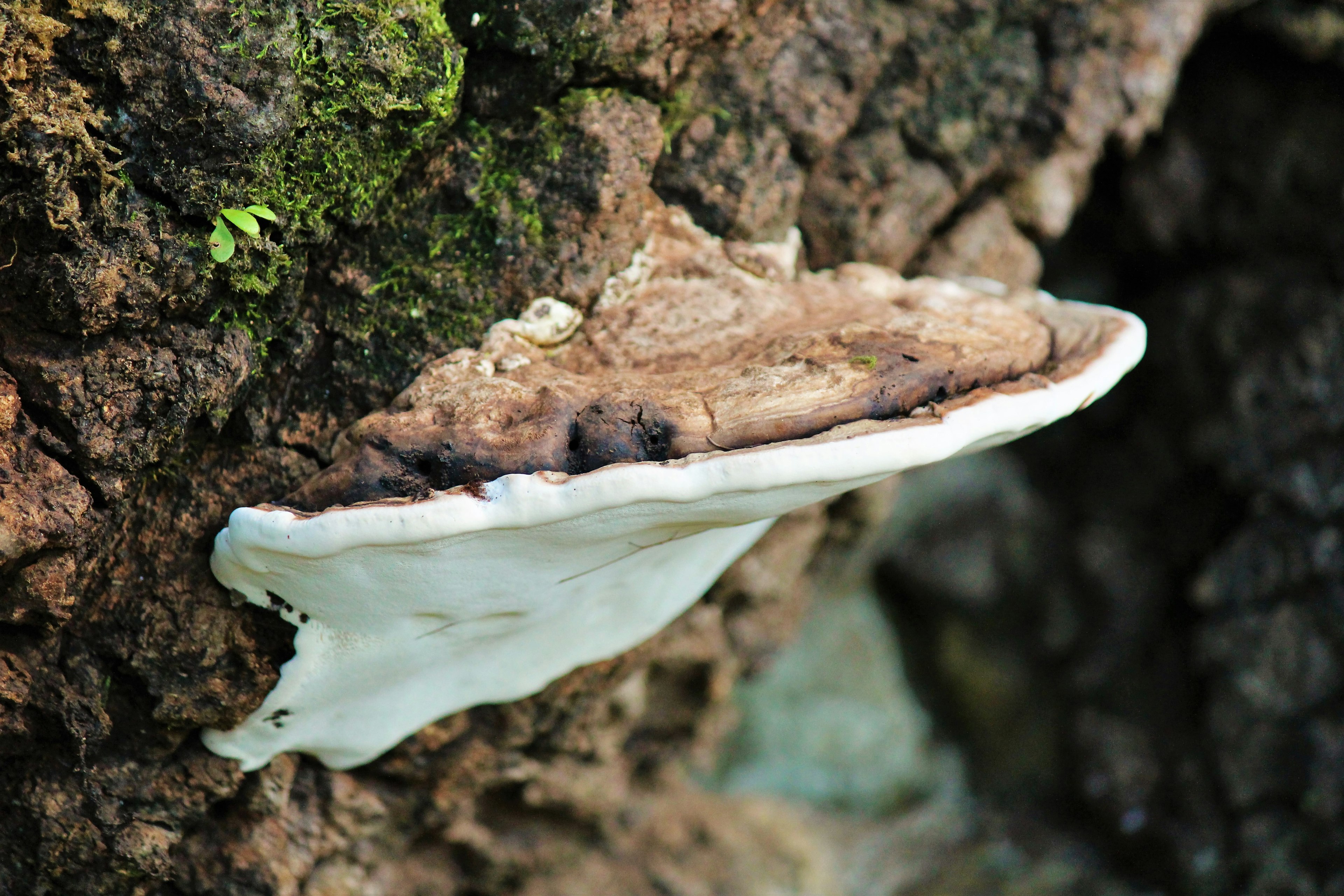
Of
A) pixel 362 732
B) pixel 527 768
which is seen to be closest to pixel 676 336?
pixel 362 732

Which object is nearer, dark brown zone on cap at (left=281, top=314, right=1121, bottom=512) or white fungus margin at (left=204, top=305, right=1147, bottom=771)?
white fungus margin at (left=204, top=305, right=1147, bottom=771)

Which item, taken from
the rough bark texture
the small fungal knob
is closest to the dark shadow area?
the rough bark texture

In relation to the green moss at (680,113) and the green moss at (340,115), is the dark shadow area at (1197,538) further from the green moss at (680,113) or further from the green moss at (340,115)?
the green moss at (340,115)

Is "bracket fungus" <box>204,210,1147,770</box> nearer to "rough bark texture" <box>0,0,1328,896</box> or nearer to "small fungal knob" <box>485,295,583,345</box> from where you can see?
"small fungal knob" <box>485,295,583,345</box>

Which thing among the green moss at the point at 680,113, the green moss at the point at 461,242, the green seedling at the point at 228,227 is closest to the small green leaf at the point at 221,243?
the green seedling at the point at 228,227

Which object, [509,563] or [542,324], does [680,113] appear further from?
[509,563]
